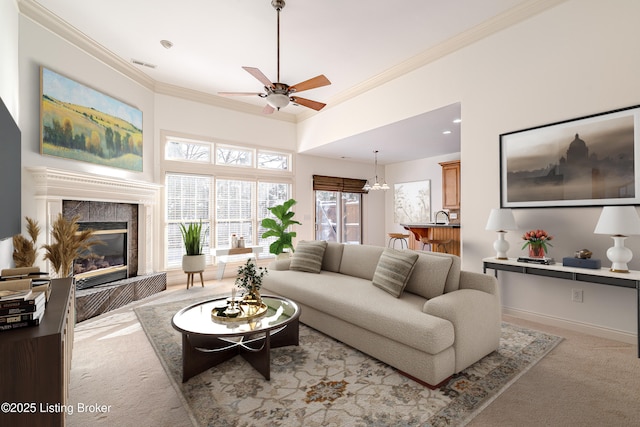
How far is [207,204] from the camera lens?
5.54m

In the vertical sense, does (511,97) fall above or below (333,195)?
above

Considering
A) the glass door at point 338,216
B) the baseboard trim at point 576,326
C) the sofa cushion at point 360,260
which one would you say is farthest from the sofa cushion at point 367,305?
the glass door at point 338,216

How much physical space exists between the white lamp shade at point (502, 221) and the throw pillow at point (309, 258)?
1939 millimetres

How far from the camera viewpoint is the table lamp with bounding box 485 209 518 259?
10.2 feet

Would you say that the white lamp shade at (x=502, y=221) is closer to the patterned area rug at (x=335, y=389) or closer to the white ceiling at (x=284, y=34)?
the patterned area rug at (x=335, y=389)

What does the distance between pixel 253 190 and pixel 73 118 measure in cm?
301

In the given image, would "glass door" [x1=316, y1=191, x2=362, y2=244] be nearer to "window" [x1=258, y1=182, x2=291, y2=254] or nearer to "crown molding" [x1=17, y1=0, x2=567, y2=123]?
"window" [x1=258, y1=182, x2=291, y2=254]

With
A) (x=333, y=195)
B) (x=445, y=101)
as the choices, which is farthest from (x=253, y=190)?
(x=445, y=101)

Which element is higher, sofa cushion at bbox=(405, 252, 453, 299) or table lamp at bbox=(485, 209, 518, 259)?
table lamp at bbox=(485, 209, 518, 259)

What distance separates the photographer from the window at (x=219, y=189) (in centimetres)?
518

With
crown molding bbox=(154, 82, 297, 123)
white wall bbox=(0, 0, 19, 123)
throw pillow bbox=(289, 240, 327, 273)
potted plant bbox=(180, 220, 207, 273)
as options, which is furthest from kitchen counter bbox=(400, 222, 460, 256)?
white wall bbox=(0, 0, 19, 123)

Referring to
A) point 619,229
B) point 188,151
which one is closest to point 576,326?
point 619,229

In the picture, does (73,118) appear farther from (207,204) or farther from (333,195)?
(333,195)

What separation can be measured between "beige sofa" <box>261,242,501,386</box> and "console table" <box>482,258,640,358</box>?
756mm
